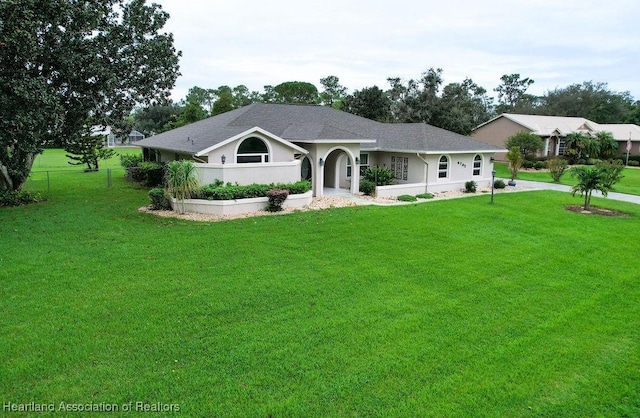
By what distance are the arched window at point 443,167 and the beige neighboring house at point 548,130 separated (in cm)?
2190

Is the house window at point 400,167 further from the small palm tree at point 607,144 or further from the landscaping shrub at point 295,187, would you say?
the small palm tree at point 607,144

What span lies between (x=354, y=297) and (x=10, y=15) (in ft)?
47.7

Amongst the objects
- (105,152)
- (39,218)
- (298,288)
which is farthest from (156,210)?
(105,152)

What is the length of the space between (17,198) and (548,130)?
143 feet

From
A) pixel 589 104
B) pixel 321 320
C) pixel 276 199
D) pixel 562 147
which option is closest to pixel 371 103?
pixel 562 147

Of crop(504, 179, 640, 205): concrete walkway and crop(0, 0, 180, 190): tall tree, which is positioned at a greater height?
crop(0, 0, 180, 190): tall tree

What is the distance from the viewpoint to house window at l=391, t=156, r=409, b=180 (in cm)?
2439

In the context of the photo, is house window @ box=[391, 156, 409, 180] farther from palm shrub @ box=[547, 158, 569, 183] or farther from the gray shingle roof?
palm shrub @ box=[547, 158, 569, 183]

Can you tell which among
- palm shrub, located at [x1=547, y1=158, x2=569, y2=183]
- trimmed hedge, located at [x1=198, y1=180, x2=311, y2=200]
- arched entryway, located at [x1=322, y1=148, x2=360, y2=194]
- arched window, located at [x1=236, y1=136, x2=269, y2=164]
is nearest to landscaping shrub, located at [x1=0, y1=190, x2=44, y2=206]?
trimmed hedge, located at [x1=198, y1=180, x2=311, y2=200]

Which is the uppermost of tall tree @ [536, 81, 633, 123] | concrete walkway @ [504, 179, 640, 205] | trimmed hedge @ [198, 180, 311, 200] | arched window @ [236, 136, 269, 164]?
tall tree @ [536, 81, 633, 123]

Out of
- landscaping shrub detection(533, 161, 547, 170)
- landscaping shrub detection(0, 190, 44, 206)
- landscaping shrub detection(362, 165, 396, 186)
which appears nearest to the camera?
landscaping shrub detection(0, 190, 44, 206)

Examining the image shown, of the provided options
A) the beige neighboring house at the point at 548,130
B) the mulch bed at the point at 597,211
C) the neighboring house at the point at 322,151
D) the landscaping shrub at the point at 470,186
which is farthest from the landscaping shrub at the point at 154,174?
the beige neighboring house at the point at 548,130

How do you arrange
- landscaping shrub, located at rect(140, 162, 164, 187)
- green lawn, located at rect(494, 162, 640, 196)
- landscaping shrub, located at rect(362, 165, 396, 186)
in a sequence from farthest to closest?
green lawn, located at rect(494, 162, 640, 196) < landscaping shrub, located at rect(140, 162, 164, 187) < landscaping shrub, located at rect(362, 165, 396, 186)

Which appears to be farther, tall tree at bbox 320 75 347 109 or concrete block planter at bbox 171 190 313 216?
tall tree at bbox 320 75 347 109
